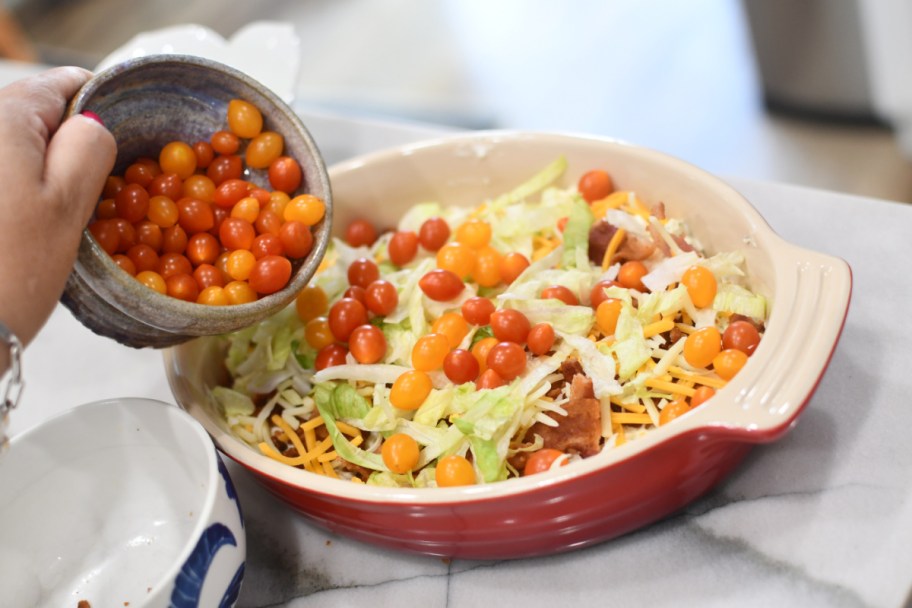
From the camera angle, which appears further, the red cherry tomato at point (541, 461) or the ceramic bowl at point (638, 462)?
the red cherry tomato at point (541, 461)

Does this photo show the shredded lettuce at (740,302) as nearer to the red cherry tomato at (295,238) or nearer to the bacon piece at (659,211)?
the bacon piece at (659,211)

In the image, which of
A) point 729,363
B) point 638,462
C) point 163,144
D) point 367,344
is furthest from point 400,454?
point 163,144

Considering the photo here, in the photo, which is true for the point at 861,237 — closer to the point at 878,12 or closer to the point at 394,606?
the point at 394,606

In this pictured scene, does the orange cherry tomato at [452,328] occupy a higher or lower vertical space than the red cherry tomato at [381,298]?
higher

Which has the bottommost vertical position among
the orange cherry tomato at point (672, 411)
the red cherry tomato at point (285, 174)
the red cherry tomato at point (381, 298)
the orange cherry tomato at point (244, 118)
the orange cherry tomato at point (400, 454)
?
the orange cherry tomato at point (400, 454)

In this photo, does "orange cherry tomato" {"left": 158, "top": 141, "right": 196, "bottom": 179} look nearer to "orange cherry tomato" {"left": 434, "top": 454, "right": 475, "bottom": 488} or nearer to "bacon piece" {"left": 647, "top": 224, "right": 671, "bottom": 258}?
"orange cherry tomato" {"left": 434, "top": 454, "right": 475, "bottom": 488}

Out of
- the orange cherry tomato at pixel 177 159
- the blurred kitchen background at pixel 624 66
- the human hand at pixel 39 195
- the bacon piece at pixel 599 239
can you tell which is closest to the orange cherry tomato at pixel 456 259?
the bacon piece at pixel 599 239

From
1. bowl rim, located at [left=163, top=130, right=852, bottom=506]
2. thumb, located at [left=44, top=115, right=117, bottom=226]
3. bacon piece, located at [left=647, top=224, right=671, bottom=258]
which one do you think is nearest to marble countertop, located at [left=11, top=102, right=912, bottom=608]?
bowl rim, located at [left=163, top=130, right=852, bottom=506]

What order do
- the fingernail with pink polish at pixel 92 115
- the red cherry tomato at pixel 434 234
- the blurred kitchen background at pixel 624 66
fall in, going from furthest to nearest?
the blurred kitchen background at pixel 624 66
the red cherry tomato at pixel 434 234
the fingernail with pink polish at pixel 92 115
